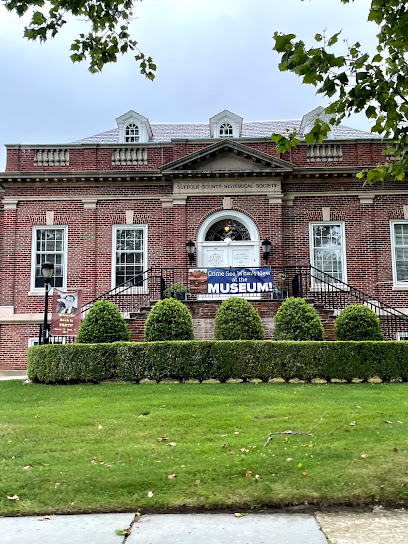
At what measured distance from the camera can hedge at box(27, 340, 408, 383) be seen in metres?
12.5

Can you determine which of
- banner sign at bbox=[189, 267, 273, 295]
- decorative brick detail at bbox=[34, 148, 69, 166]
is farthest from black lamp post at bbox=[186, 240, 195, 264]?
decorative brick detail at bbox=[34, 148, 69, 166]

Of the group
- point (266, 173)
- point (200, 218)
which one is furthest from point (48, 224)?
point (266, 173)

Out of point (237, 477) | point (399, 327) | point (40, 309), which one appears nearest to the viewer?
point (237, 477)

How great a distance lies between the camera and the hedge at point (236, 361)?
12477 millimetres

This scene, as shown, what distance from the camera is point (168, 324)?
14133 mm

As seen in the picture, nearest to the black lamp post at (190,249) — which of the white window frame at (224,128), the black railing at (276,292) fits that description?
the black railing at (276,292)

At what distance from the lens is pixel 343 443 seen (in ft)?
20.9

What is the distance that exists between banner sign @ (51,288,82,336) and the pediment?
5.99 m

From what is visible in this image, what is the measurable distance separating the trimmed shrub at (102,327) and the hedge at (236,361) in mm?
1488

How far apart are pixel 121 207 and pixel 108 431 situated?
517 inches

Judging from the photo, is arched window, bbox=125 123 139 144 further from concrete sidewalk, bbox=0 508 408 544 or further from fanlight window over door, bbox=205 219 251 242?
concrete sidewalk, bbox=0 508 408 544

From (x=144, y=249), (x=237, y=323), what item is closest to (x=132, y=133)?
(x=144, y=249)

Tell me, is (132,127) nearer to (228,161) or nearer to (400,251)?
(228,161)

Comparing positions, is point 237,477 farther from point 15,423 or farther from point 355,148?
point 355,148
